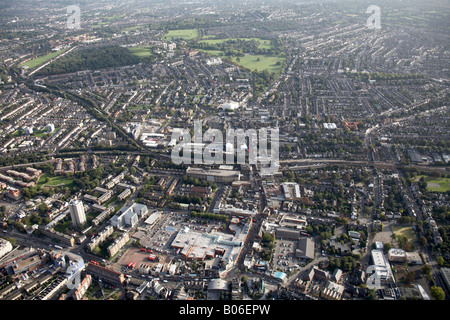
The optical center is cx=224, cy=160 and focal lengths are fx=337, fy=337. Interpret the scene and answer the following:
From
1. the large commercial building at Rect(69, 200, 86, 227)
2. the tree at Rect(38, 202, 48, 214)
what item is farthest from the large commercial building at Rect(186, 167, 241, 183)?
the tree at Rect(38, 202, 48, 214)

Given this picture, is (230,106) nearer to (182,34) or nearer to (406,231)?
(406,231)

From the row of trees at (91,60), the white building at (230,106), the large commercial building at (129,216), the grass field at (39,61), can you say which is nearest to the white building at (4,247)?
the large commercial building at (129,216)

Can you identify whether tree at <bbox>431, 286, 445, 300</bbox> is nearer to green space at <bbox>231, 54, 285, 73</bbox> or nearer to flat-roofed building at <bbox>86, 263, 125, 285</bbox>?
flat-roofed building at <bbox>86, 263, 125, 285</bbox>

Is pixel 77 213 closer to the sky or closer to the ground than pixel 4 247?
closer to the sky

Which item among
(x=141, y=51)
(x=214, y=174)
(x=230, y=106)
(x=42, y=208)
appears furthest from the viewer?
(x=141, y=51)

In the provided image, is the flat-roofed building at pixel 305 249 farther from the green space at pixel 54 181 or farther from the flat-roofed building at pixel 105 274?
the green space at pixel 54 181

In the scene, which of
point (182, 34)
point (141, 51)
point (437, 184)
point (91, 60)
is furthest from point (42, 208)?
point (182, 34)
